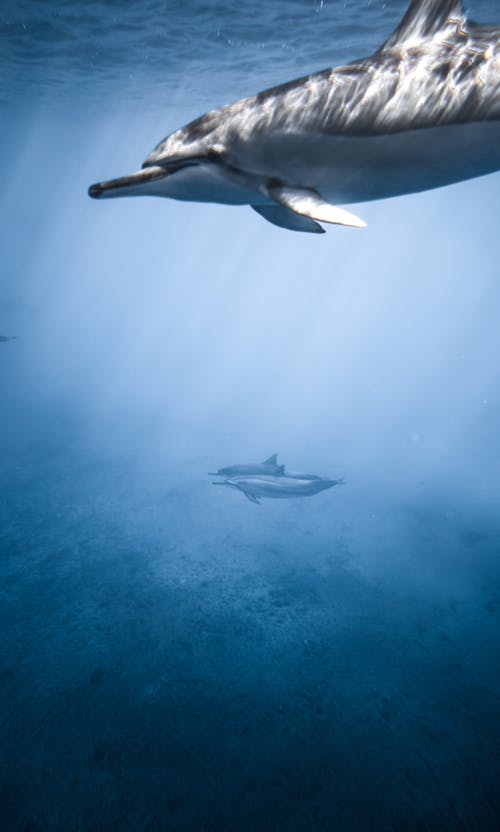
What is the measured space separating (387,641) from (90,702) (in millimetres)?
5507

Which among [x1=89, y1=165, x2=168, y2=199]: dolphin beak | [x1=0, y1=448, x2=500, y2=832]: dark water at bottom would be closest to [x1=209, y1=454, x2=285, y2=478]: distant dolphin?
[x1=0, y1=448, x2=500, y2=832]: dark water at bottom

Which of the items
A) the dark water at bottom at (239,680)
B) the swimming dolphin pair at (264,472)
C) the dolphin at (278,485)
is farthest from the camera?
the swimming dolphin pair at (264,472)

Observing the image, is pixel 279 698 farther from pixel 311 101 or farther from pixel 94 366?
pixel 94 366

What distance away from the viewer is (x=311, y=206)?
1866mm

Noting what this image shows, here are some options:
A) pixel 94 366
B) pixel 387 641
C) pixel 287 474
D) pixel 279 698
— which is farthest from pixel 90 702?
pixel 94 366

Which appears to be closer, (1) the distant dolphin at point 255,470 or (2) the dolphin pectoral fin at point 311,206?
(2) the dolphin pectoral fin at point 311,206

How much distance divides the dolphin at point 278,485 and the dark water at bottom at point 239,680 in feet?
6.00

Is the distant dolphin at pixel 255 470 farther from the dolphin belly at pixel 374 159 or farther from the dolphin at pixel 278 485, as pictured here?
the dolphin belly at pixel 374 159

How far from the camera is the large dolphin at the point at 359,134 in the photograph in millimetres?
1713

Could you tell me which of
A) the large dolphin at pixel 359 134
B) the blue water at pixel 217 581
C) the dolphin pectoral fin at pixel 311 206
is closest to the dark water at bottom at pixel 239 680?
the blue water at pixel 217 581

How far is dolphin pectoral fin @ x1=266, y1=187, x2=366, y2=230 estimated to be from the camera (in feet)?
5.72

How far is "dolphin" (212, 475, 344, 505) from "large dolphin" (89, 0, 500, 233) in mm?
9384

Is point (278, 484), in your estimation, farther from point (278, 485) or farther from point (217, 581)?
point (217, 581)

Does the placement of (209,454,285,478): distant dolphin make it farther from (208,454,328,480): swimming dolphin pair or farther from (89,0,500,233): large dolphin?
(89,0,500,233): large dolphin
